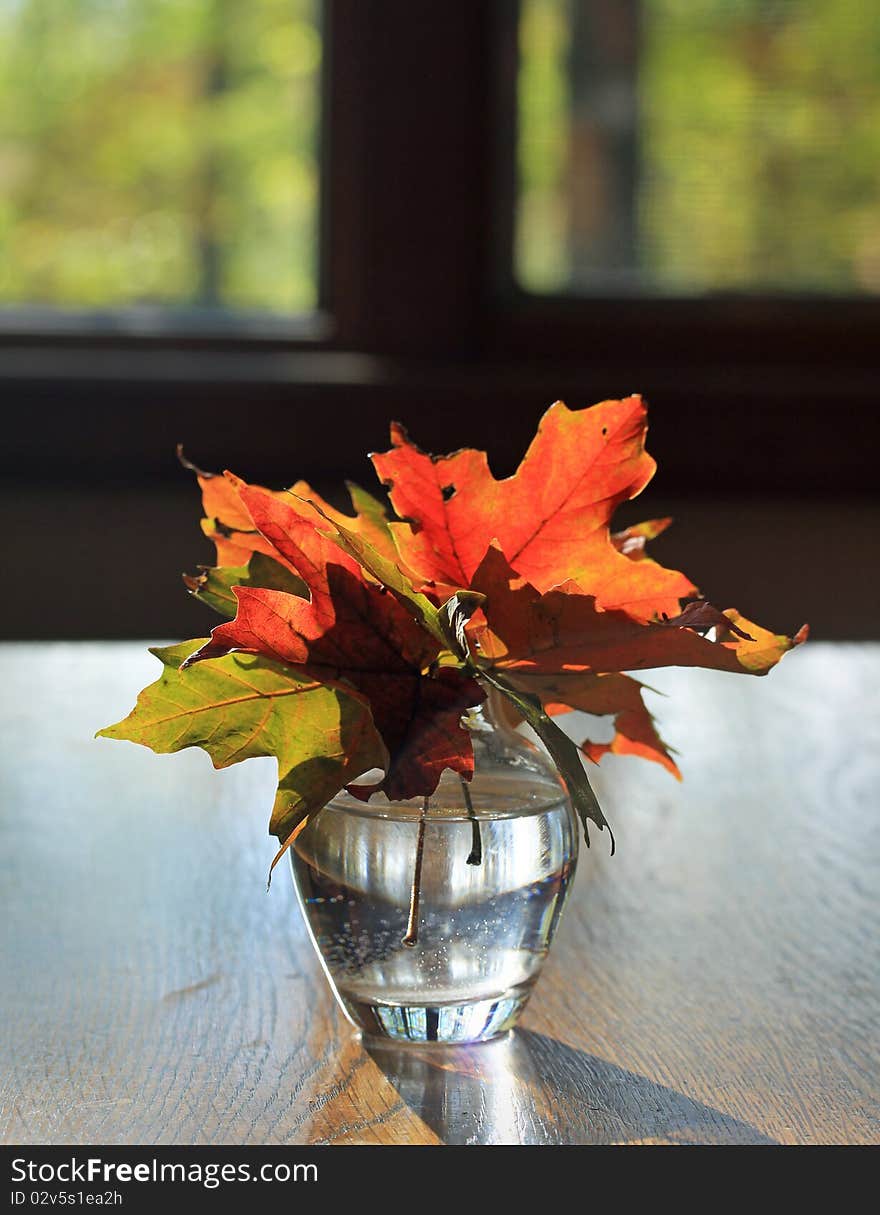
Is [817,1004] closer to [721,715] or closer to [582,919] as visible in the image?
[582,919]

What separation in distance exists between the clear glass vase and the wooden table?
2 cm

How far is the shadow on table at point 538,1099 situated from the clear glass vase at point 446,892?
0.01 meters

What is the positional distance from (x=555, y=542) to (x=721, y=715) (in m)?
0.75

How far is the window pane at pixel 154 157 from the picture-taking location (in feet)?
7.22

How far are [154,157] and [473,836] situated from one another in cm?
200

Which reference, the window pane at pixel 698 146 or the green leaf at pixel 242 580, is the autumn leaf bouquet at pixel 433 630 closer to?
A: the green leaf at pixel 242 580

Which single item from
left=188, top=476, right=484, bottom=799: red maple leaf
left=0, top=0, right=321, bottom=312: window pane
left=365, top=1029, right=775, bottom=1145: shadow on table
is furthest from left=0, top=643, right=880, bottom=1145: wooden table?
left=0, top=0, right=321, bottom=312: window pane

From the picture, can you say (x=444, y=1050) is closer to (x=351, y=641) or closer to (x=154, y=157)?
(x=351, y=641)

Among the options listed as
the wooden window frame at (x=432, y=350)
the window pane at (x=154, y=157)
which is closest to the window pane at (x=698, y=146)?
the wooden window frame at (x=432, y=350)

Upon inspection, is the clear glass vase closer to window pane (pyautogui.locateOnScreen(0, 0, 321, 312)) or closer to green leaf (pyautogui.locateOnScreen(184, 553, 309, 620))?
green leaf (pyautogui.locateOnScreen(184, 553, 309, 620))

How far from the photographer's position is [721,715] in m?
1.15

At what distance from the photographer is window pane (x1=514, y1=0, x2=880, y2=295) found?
2.17 metres
